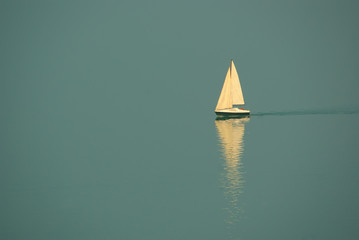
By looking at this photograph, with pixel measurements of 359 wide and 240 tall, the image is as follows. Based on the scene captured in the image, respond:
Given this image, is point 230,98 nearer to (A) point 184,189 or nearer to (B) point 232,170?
(B) point 232,170

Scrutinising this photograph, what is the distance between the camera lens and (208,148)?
7469 cm

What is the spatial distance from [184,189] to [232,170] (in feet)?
30.2

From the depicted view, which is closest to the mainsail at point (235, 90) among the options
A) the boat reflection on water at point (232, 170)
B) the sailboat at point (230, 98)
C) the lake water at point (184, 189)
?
the sailboat at point (230, 98)

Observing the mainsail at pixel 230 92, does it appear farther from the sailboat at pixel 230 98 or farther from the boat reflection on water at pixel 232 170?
the boat reflection on water at pixel 232 170

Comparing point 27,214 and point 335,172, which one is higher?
point 335,172

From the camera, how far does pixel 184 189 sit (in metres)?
48.6

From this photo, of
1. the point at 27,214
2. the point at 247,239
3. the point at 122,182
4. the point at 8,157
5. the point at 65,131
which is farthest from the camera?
the point at 65,131

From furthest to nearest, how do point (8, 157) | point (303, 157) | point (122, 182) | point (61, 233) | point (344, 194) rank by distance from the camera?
point (8, 157) < point (303, 157) < point (122, 182) < point (344, 194) < point (61, 233)

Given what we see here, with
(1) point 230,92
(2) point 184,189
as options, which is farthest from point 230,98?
(2) point 184,189

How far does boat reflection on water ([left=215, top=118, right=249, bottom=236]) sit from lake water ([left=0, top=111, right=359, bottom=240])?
98 millimetres

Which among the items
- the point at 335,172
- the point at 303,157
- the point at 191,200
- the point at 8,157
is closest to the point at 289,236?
the point at 191,200

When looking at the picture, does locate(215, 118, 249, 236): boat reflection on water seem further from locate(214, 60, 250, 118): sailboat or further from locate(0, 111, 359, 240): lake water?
locate(214, 60, 250, 118): sailboat

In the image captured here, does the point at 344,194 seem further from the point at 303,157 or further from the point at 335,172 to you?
the point at 303,157

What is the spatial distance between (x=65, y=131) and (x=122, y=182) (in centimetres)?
6235
